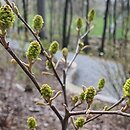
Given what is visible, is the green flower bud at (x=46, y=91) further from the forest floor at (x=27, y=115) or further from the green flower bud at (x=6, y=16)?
the forest floor at (x=27, y=115)

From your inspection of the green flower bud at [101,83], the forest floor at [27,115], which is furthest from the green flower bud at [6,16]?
the forest floor at [27,115]

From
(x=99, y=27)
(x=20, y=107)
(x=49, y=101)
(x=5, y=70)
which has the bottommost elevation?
(x=49, y=101)

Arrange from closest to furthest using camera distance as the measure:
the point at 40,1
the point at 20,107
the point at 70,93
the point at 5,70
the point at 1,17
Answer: the point at 1,17, the point at 20,107, the point at 5,70, the point at 70,93, the point at 40,1

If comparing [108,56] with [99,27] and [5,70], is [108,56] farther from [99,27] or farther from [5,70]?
[99,27]

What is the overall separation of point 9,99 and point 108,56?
2.95m

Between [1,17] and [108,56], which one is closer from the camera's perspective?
[1,17]

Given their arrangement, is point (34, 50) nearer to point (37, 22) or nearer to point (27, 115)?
point (37, 22)

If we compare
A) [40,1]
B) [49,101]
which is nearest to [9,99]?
[49,101]

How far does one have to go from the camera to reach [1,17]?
101 cm

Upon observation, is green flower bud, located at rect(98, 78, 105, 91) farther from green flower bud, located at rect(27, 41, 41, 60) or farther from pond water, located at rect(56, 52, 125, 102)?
pond water, located at rect(56, 52, 125, 102)

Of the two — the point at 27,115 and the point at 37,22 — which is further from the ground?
the point at 27,115

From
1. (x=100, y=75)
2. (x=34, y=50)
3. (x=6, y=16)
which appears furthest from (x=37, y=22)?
(x=100, y=75)

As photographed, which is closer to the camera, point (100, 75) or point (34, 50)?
point (34, 50)

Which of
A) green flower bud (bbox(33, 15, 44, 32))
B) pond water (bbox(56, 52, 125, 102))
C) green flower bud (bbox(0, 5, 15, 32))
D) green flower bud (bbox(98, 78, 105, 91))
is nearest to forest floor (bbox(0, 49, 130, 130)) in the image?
pond water (bbox(56, 52, 125, 102))
